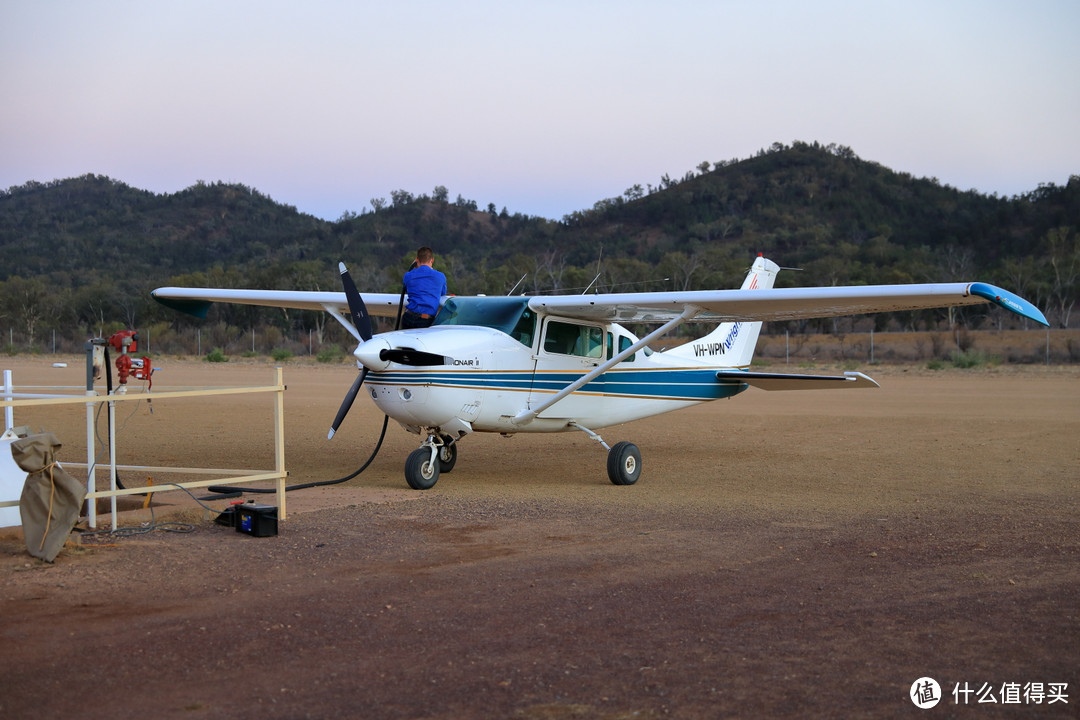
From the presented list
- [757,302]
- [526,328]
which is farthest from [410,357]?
[757,302]

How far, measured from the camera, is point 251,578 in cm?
675

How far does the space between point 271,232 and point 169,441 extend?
308ft

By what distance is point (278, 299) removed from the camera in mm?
14523

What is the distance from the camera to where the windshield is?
38.8 ft

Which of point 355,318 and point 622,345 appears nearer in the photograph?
point 355,318

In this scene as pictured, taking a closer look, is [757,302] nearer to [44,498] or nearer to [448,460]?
[448,460]

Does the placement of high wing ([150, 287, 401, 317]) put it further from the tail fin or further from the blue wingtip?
the blue wingtip

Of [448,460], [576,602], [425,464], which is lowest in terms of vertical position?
[576,602]

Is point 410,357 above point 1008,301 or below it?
below

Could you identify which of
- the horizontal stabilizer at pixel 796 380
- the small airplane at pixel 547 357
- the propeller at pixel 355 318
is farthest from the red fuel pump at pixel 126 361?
the horizontal stabilizer at pixel 796 380

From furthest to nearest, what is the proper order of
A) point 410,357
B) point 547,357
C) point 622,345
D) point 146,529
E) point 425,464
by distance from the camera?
point 622,345
point 547,357
point 425,464
point 410,357
point 146,529

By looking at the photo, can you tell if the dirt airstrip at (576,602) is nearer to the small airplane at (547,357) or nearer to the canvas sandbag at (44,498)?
the canvas sandbag at (44,498)

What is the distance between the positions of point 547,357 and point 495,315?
877 millimetres

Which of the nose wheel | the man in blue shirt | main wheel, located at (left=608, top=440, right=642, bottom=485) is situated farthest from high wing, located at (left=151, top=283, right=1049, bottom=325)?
the nose wheel
